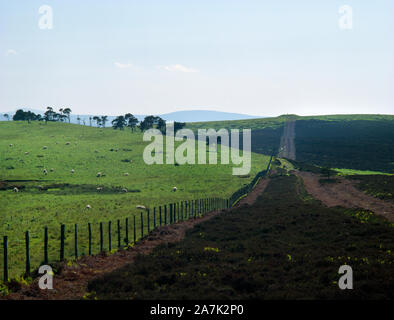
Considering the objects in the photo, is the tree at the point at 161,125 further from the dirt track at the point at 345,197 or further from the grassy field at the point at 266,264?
the grassy field at the point at 266,264

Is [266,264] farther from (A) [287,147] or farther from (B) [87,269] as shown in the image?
(A) [287,147]

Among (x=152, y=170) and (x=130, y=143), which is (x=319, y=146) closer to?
(x=130, y=143)

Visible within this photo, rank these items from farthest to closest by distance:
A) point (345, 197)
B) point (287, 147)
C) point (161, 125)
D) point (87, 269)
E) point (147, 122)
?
point (147, 122), point (161, 125), point (287, 147), point (345, 197), point (87, 269)

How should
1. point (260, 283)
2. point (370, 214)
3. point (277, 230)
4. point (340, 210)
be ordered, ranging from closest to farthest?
1. point (260, 283)
2. point (277, 230)
3. point (370, 214)
4. point (340, 210)

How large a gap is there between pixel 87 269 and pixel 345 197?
45.5m

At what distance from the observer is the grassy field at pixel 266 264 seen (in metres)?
14.2

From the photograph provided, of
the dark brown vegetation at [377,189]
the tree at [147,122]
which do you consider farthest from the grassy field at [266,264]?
the tree at [147,122]

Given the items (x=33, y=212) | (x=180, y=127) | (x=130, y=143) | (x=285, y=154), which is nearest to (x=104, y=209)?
(x=33, y=212)

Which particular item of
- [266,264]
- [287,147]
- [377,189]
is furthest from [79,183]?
[287,147]

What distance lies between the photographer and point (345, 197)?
53656 mm

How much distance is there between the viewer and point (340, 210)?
3938 cm

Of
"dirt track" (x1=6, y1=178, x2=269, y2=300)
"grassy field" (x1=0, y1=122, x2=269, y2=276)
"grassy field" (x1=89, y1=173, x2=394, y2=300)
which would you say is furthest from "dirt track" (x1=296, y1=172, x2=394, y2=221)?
"dirt track" (x1=6, y1=178, x2=269, y2=300)

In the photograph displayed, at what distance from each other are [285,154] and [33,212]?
4545 inches

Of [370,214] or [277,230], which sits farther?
[370,214]
